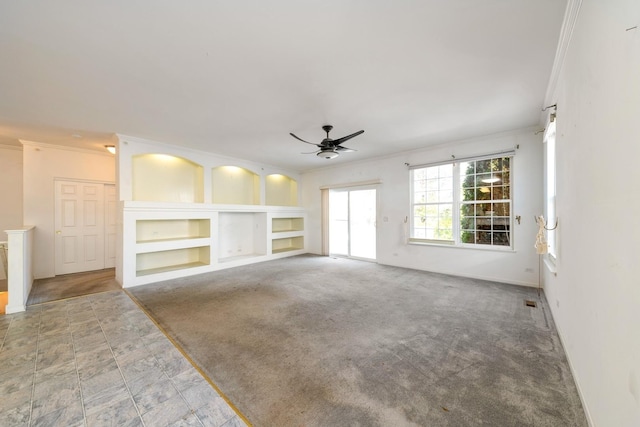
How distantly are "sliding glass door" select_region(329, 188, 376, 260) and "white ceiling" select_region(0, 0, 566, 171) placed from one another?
2.80 m

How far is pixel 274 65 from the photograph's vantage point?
8.03ft

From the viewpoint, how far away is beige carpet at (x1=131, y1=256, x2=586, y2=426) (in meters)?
1.62

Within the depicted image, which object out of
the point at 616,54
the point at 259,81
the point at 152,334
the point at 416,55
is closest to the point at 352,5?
the point at 416,55

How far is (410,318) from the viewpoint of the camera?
118 inches

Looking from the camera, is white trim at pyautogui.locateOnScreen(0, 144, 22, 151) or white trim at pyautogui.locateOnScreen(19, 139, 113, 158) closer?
white trim at pyautogui.locateOnScreen(19, 139, 113, 158)

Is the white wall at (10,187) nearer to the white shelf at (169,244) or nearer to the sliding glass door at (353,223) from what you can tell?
the white shelf at (169,244)

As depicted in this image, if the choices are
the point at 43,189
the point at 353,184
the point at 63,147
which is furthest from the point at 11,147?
the point at 353,184

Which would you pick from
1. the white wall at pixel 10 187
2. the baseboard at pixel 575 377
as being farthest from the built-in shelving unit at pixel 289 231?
the baseboard at pixel 575 377

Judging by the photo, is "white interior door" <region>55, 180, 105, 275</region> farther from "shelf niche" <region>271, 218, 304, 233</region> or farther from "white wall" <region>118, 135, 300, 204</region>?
"shelf niche" <region>271, 218, 304, 233</region>

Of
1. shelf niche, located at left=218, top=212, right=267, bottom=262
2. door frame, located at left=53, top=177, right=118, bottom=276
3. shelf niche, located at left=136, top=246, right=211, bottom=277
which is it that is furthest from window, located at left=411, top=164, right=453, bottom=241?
door frame, located at left=53, top=177, right=118, bottom=276

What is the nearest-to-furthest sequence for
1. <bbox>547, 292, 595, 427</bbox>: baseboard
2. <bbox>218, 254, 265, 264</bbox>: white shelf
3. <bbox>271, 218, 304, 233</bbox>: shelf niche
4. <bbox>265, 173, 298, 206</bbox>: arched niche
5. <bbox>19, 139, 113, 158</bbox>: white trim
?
<bbox>547, 292, 595, 427</bbox>: baseboard → <bbox>19, 139, 113, 158</bbox>: white trim → <bbox>218, 254, 265, 264</bbox>: white shelf → <bbox>265, 173, 298, 206</bbox>: arched niche → <bbox>271, 218, 304, 233</bbox>: shelf niche

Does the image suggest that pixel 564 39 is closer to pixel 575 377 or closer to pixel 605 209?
pixel 605 209

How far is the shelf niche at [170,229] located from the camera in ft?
17.2

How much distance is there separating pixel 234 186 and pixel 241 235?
4.69ft
